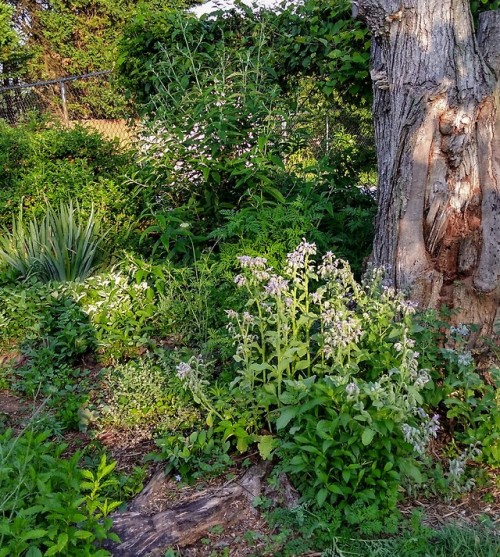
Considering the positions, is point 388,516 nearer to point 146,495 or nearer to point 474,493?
point 474,493

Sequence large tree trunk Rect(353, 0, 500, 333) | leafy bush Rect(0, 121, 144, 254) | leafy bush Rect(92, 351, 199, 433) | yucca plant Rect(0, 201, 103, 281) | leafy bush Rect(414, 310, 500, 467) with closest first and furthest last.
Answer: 1. leafy bush Rect(414, 310, 500, 467)
2. leafy bush Rect(92, 351, 199, 433)
3. large tree trunk Rect(353, 0, 500, 333)
4. yucca plant Rect(0, 201, 103, 281)
5. leafy bush Rect(0, 121, 144, 254)

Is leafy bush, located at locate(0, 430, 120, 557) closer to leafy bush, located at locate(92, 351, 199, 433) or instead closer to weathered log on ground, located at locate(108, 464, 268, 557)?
weathered log on ground, located at locate(108, 464, 268, 557)

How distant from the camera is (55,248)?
5.67m

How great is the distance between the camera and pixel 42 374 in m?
4.37

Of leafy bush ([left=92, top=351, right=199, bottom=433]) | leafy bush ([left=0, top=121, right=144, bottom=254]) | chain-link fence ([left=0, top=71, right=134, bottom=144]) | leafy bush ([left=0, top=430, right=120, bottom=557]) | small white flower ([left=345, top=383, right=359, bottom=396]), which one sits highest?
chain-link fence ([left=0, top=71, right=134, bottom=144])

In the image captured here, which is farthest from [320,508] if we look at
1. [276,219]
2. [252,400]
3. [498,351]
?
[276,219]

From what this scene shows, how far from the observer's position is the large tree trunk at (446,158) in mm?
3713

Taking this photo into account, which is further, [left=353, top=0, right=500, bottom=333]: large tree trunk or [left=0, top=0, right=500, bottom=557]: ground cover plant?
[left=353, top=0, right=500, bottom=333]: large tree trunk

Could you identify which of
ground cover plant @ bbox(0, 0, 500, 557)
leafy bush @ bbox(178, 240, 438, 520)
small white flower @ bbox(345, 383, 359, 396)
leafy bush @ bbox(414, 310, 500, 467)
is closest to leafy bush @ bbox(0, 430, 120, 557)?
ground cover plant @ bbox(0, 0, 500, 557)

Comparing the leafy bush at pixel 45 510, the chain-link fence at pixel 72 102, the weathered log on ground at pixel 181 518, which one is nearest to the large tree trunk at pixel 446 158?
the weathered log on ground at pixel 181 518

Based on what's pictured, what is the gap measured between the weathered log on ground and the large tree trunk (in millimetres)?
1701

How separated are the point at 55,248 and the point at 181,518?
3540 mm

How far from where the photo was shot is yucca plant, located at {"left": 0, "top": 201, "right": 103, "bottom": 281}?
18.6ft

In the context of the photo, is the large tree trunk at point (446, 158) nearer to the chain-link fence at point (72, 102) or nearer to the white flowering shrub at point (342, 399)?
the white flowering shrub at point (342, 399)
